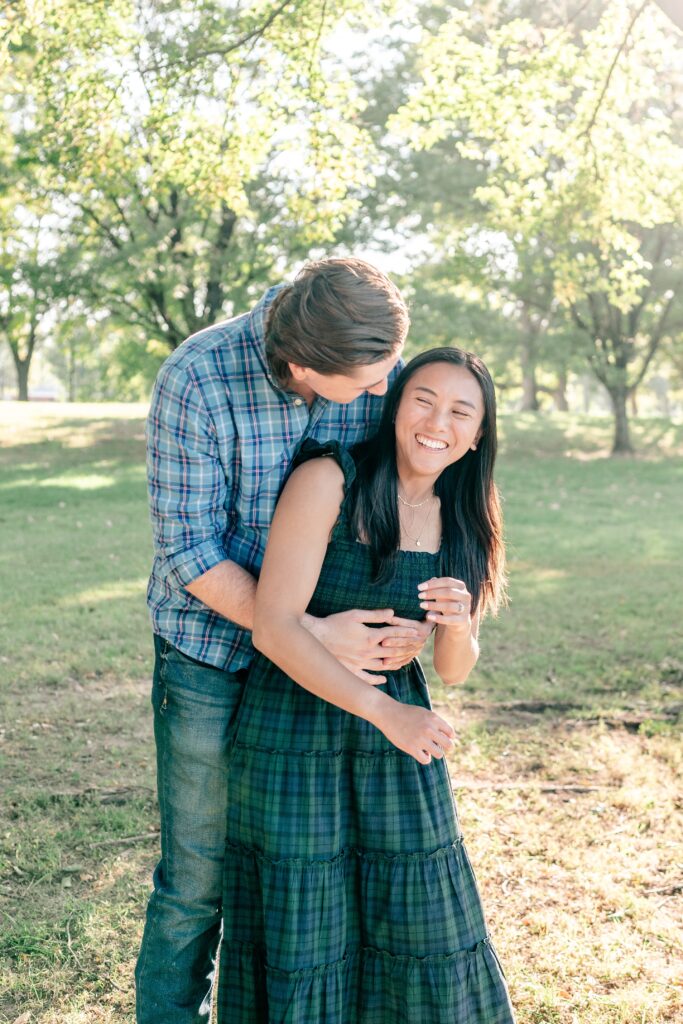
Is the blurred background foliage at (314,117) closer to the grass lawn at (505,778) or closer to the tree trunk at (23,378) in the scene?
the grass lawn at (505,778)

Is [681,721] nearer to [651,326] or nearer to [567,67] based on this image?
[567,67]

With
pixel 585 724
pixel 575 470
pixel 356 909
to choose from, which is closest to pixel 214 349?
pixel 356 909

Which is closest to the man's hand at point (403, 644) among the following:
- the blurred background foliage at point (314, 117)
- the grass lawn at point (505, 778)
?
the grass lawn at point (505, 778)

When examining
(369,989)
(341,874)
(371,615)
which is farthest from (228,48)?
(369,989)

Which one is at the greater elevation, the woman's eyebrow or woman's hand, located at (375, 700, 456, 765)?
the woman's eyebrow

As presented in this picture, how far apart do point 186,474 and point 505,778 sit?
3356mm

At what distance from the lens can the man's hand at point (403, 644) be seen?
262 centimetres

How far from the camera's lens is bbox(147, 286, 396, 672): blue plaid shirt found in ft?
9.01

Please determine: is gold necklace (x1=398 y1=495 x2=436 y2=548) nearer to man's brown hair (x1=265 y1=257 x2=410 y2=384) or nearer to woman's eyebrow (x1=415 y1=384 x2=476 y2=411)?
woman's eyebrow (x1=415 y1=384 x2=476 y2=411)

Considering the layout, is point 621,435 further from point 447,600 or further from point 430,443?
point 447,600

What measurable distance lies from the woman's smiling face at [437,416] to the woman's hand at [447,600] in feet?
1.09

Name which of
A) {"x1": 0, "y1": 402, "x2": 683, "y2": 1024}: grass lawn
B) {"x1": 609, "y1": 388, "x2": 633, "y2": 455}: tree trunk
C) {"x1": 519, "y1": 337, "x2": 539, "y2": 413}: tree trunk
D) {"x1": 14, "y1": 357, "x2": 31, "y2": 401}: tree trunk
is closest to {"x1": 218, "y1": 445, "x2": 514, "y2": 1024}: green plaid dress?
{"x1": 0, "y1": 402, "x2": 683, "y2": 1024}: grass lawn

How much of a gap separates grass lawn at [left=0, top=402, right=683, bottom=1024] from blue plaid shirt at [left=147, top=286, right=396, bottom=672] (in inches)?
60.6

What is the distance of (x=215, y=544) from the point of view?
2748 millimetres
